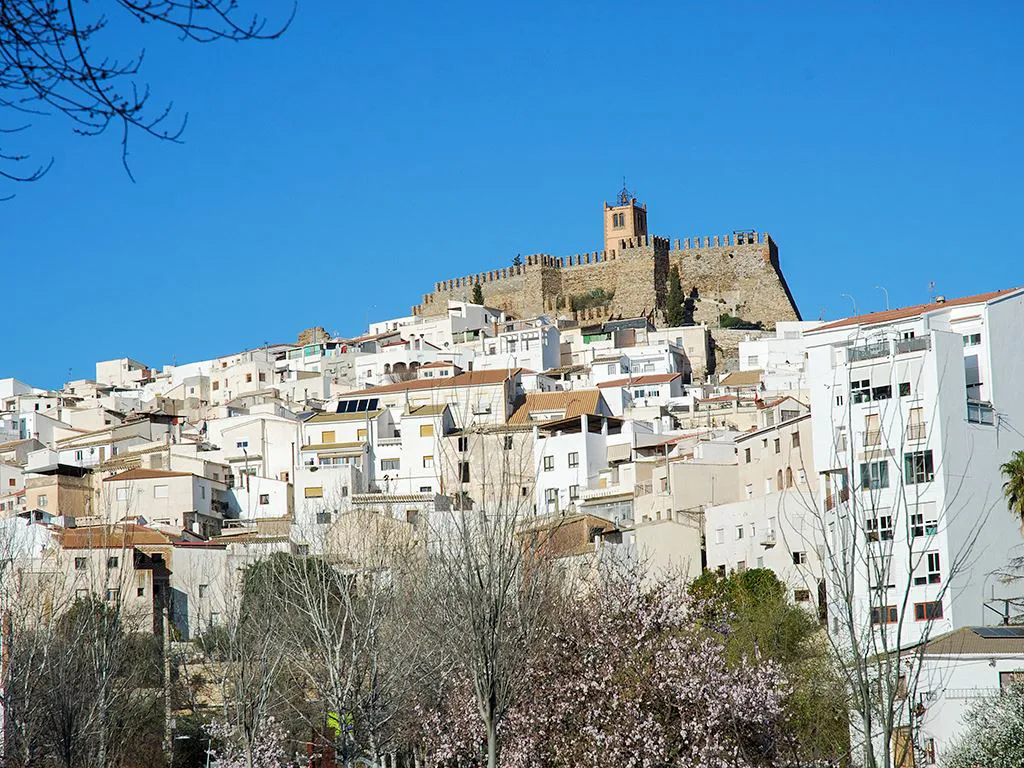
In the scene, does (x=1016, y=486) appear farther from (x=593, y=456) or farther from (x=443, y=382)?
(x=443, y=382)

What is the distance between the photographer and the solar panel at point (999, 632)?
32.4 m

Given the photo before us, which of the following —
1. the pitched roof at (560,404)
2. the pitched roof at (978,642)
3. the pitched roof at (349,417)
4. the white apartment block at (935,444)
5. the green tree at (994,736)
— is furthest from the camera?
the pitched roof at (349,417)

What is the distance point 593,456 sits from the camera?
66562mm

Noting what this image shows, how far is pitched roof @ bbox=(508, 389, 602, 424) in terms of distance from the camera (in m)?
71.4

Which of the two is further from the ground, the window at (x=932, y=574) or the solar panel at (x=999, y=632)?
the window at (x=932, y=574)

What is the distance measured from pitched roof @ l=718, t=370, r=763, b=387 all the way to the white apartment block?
133 ft

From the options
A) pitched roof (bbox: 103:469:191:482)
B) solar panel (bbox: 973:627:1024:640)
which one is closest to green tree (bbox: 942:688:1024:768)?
solar panel (bbox: 973:627:1024:640)

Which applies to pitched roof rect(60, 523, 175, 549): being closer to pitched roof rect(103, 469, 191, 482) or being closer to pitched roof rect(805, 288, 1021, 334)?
pitched roof rect(103, 469, 191, 482)

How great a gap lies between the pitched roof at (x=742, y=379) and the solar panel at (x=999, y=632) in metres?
53.7

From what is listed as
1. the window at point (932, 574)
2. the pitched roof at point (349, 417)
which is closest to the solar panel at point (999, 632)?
the window at point (932, 574)

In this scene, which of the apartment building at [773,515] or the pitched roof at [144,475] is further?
the pitched roof at [144,475]

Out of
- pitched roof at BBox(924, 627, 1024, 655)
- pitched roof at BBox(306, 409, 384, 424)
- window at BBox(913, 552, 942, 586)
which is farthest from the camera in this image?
pitched roof at BBox(306, 409, 384, 424)

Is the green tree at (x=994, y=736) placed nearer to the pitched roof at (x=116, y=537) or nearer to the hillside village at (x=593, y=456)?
the hillside village at (x=593, y=456)

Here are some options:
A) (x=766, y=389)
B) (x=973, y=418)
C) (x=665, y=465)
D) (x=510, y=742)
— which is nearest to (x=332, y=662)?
(x=510, y=742)
